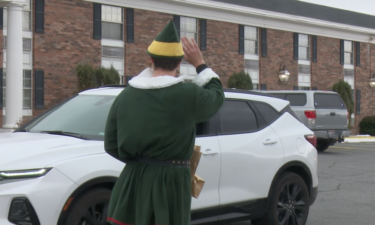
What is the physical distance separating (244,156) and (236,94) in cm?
76

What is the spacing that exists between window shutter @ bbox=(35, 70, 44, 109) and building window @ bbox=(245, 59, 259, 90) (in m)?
10.8

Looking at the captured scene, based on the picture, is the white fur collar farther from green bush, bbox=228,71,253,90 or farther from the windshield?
green bush, bbox=228,71,253,90

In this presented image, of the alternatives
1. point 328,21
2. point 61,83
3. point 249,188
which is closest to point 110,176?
point 249,188

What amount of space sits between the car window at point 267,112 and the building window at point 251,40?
2146 centimetres

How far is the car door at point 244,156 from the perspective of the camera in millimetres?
5855

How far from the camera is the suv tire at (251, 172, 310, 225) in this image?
6351 millimetres

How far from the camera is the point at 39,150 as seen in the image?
4695 mm

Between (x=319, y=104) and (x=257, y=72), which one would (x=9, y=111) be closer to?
(x=319, y=104)

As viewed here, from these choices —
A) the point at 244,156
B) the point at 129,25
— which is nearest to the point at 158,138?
the point at 244,156

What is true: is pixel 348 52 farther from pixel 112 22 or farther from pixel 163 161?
pixel 163 161

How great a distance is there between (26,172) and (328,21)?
29.2m

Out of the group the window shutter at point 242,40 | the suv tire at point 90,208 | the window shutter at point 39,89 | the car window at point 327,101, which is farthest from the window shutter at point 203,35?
the suv tire at point 90,208

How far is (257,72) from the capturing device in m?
28.4

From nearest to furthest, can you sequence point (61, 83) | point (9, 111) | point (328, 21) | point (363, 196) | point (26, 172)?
point (26, 172) < point (363, 196) < point (9, 111) < point (61, 83) < point (328, 21)
